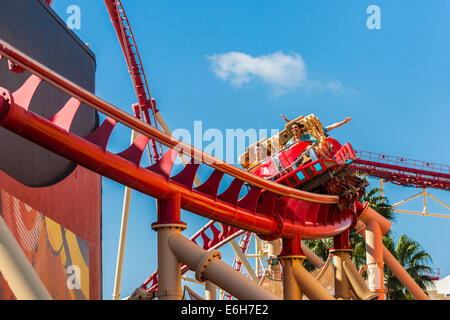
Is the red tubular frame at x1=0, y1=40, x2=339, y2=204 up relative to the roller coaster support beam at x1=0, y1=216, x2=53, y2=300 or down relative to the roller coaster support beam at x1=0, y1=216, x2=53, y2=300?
up

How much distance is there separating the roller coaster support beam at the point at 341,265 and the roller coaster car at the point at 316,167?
1.13 m

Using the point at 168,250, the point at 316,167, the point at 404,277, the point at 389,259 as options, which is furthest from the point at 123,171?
the point at 389,259

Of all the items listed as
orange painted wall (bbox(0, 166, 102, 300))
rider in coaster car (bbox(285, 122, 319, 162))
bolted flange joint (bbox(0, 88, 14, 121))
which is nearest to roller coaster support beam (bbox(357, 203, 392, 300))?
rider in coaster car (bbox(285, 122, 319, 162))

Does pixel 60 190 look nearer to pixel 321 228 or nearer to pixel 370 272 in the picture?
pixel 321 228

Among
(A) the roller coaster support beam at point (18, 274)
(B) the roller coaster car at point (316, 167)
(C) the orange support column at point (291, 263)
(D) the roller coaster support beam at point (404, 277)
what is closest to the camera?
(A) the roller coaster support beam at point (18, 274)

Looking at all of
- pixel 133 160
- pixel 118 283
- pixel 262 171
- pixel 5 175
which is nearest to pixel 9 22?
pixel 5 175

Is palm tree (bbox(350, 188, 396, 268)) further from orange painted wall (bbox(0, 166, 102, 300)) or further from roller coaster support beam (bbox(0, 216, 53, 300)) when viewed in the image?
roller coaster support beam (bbox(0, 216, 53, 300))

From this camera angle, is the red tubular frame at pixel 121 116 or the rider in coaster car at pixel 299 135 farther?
the rider in coaster car at pixel 299 135

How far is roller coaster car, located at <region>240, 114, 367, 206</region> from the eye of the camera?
1091 centimetres

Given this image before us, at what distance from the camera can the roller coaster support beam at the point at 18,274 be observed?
16.9ft

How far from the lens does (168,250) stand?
753 centimetres

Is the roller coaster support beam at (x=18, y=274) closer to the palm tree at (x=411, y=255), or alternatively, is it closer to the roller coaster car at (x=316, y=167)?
the roller coaster car at (x=316, y=167)

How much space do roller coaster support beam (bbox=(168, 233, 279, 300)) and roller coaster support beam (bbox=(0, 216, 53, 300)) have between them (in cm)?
240

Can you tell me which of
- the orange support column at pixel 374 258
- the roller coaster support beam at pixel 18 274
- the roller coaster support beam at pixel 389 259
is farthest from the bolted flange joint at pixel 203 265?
the roller coaster support beam at pixel 389 259
